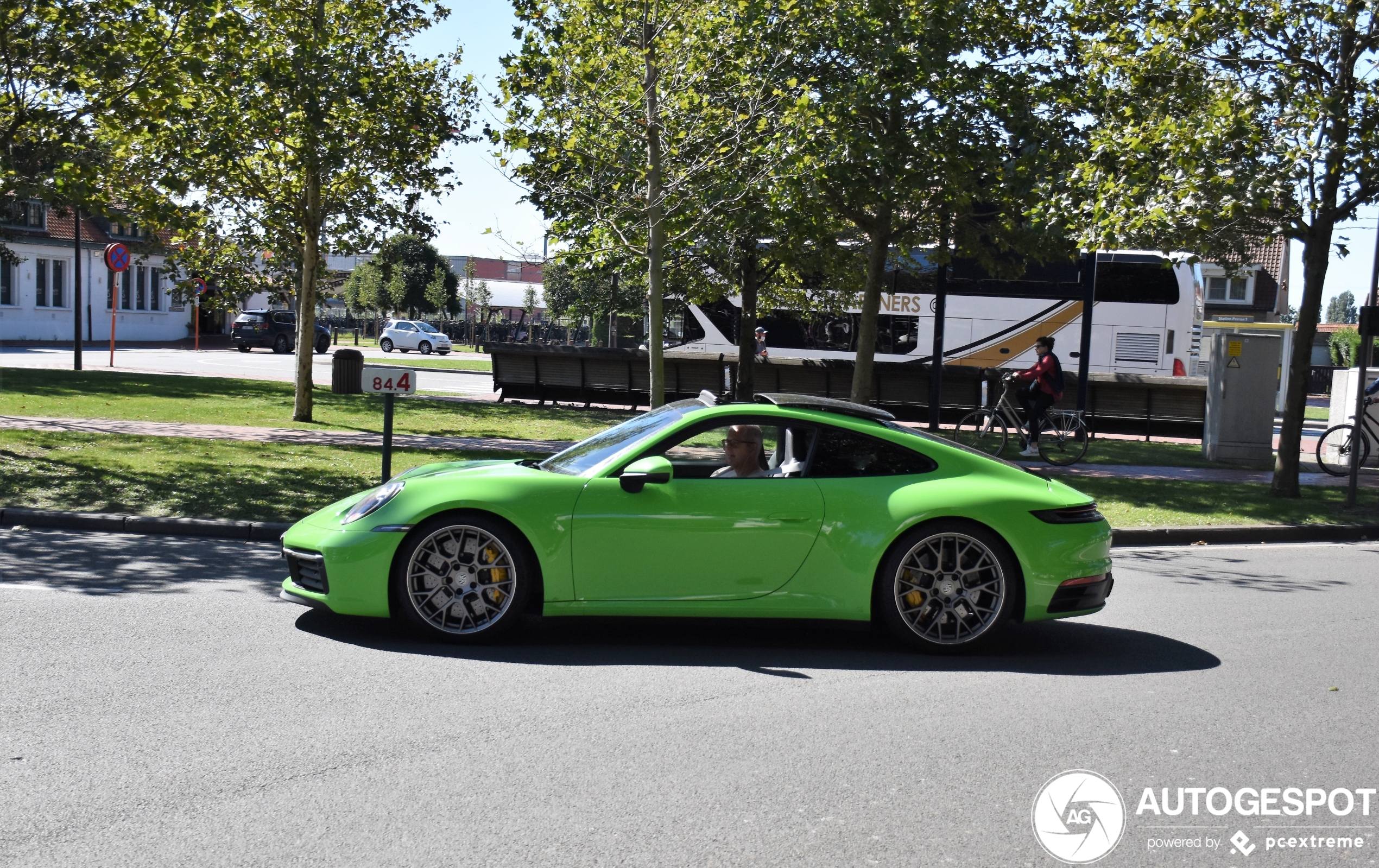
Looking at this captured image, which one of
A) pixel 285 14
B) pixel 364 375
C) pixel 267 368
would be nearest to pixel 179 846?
pixel 364 375

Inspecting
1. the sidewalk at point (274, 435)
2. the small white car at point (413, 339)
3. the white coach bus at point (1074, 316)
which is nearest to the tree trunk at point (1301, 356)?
the sidewalk at point (274, 435)

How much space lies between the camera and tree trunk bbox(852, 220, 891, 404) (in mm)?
18141

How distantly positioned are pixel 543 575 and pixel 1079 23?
1175 centimetres

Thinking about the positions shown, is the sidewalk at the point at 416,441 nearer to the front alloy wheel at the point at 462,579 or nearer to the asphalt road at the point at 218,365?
the front alloy wheel at the point at 462,579

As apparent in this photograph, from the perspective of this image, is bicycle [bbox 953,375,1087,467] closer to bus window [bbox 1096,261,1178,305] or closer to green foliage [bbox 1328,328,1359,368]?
bus window [bbox 1096,261,1178,305]

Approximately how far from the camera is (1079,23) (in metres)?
14.8

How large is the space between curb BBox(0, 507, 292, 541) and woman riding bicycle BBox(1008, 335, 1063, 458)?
10.5 meters

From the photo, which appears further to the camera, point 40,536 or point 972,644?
point 40,536

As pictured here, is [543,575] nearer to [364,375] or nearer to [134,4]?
[364,375]

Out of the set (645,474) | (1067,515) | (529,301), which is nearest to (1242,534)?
(1067,515)

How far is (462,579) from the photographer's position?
612 cm

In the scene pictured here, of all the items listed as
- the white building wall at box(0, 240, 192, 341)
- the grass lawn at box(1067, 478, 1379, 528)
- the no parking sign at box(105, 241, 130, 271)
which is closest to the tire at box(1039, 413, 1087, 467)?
the grass lawn at box(1067, 478, 1379, 528)

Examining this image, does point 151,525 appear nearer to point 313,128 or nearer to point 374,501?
point 374,501

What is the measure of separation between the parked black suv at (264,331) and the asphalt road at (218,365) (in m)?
2.41
